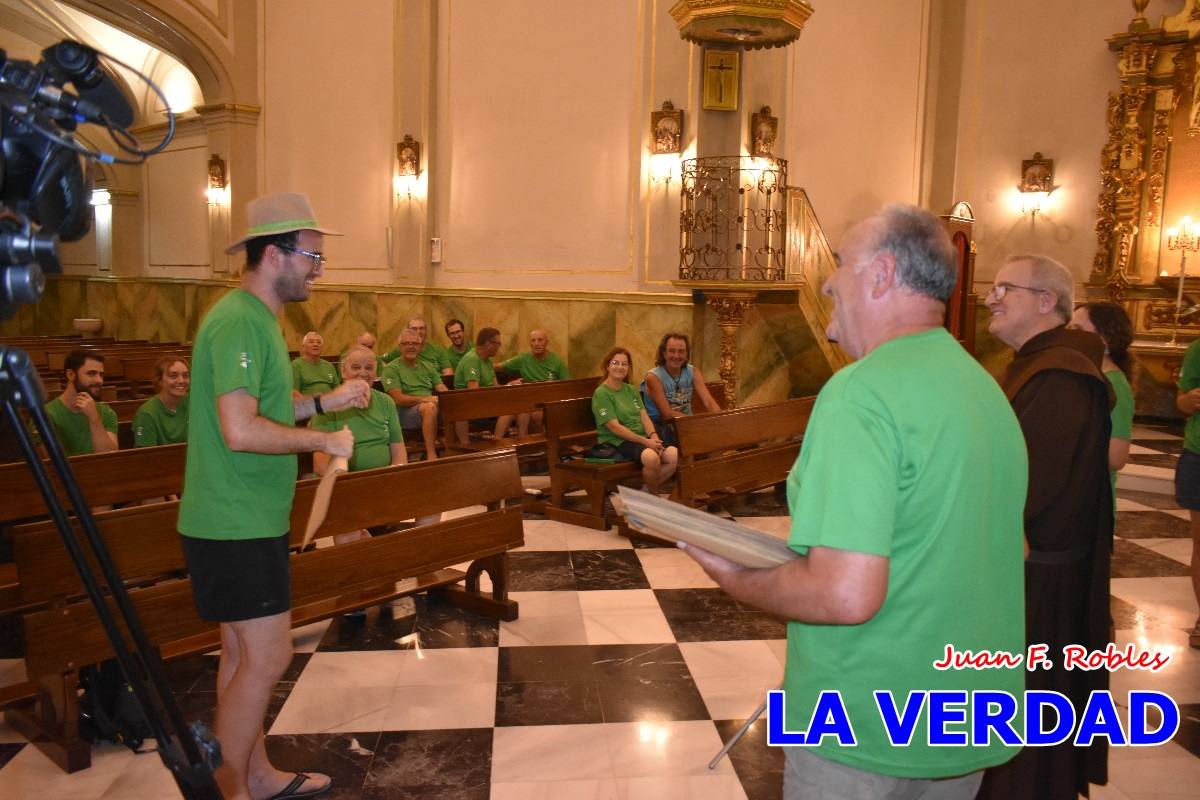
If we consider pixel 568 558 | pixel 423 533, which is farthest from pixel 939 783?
pixel 568 558

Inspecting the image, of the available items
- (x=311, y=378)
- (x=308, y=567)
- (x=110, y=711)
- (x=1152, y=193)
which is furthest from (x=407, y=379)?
(x=1152, y=193)

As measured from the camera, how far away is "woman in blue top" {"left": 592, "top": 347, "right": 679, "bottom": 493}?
671 cm

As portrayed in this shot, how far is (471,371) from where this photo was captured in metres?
8.79

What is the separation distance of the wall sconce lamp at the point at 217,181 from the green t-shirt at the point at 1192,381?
43.6ft

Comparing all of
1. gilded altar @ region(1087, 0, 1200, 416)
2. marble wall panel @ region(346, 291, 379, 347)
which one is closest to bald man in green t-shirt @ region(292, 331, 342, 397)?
marble wall panel @ region(346, 291, 379, 347)

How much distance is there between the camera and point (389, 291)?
12617 mm

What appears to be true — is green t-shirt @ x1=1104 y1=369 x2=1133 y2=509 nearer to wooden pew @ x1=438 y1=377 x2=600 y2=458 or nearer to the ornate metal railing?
wooden pew @ x1=438 y1=377 x2=600 y2=458

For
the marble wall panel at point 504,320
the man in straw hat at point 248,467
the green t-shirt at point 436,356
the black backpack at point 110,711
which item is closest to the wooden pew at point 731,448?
the black backpack at point 110,711

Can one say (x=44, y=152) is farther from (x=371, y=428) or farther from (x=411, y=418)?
(x=411, y=418)

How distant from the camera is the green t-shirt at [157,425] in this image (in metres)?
5.35

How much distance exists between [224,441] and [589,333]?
8333 mm

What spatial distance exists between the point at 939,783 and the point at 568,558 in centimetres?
421

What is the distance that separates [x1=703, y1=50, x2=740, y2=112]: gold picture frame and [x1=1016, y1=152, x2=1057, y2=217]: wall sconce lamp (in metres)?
4.40

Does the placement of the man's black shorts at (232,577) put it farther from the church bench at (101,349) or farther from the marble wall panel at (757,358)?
the church bench at (101,349)
